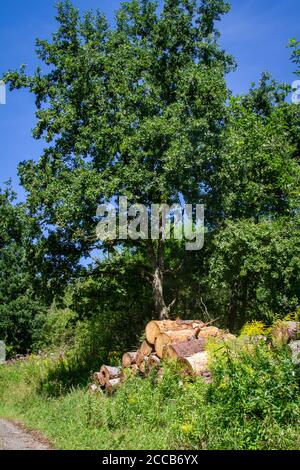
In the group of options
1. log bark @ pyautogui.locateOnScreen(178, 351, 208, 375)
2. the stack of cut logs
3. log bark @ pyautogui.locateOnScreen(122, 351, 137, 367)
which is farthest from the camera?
log bark @ pyautogui.locateOnScreen(122, 351, 137, 367)

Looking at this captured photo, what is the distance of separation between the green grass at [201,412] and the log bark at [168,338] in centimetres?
107

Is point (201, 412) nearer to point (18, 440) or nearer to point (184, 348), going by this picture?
point (184, 348)

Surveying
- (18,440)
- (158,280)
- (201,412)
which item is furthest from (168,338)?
(158,280)

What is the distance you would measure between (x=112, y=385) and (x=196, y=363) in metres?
2.94

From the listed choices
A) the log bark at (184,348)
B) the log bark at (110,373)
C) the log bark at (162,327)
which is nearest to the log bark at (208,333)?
the log bark at (162,327)

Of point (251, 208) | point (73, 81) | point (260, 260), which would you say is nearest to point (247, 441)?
point (260, 260)

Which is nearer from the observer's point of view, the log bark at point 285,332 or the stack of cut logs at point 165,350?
the log bark at point 285,332

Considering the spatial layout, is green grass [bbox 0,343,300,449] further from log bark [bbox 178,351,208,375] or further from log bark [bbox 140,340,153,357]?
log bark [bbox 140,340,153,357]

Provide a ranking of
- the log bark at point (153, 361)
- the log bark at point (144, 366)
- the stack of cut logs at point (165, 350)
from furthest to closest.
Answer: the log bark at point (144, 366)
the log bark at point (153, 361)
the stack of cut logs at point (165, 350)

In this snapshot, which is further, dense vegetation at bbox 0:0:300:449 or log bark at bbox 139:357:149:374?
dense vegetation at bbox 0:0:300:449

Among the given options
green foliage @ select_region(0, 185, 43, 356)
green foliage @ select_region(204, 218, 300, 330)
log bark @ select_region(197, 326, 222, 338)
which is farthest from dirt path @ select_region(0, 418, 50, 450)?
green foliage @ select_region(0, 185, 43, 356)

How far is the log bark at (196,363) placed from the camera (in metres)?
10.7

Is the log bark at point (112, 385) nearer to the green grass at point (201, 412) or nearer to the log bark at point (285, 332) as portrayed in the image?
the green grass at point (201, 412)

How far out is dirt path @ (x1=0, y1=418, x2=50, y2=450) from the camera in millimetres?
9281
